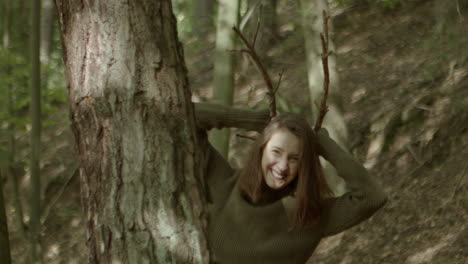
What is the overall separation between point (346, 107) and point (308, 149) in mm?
7025

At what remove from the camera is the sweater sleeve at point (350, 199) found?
315cm

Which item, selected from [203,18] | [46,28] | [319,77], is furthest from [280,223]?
[203,18]

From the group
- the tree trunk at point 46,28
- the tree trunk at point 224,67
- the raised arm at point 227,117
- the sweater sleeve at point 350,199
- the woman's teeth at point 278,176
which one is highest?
the tree trunk at point 46,28

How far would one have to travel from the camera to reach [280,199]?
3232mm

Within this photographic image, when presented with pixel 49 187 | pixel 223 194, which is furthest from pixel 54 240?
pixel 223 194

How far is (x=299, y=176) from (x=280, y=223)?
0.37 m

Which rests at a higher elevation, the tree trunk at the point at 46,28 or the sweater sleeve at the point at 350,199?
the tree trunk at the point at 46,28

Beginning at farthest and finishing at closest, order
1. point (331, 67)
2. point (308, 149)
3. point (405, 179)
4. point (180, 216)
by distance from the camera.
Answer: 1. point (405, 179)
2. point (331, 67)
3. point (308, 149)
4. point (180, 216)

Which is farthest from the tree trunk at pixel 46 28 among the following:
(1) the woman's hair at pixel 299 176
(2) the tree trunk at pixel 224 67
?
(1) the woman's hair at pixel 299 176

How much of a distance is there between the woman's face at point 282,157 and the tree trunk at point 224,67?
2.55 metres

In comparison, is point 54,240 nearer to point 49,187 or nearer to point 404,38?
point 49,187

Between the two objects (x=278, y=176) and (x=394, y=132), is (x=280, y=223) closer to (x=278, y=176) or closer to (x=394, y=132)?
(x=278, y=176)

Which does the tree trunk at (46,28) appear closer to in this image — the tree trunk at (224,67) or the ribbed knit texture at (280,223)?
the tree trunk at (224,67)

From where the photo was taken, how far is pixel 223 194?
335 cm
